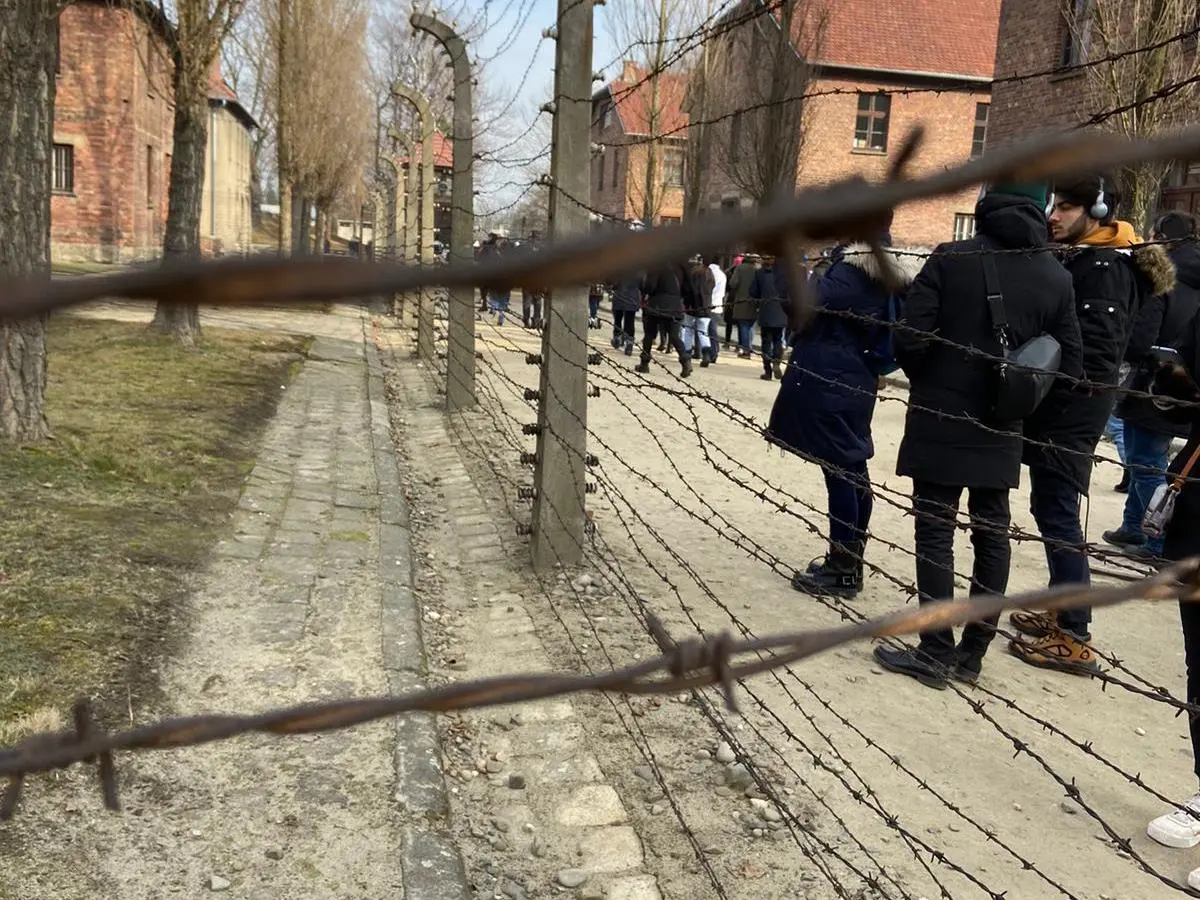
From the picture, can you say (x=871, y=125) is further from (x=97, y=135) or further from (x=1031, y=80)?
(x=97, y=135)

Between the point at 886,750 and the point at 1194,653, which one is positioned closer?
the point at 1194,653

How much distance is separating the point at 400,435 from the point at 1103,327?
6043 millimetres

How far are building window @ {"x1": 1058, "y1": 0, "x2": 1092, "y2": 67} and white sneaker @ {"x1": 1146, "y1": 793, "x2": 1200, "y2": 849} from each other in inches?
493

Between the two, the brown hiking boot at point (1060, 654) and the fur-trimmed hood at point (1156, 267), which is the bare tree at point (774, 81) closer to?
the fur-trimmed hood at point (1156, 267)

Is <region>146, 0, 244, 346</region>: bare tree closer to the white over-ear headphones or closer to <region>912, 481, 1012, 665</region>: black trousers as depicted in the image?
<region>912, 481, 1012, 665</region>: black trousers

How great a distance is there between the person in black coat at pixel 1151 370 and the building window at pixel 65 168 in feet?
95.1

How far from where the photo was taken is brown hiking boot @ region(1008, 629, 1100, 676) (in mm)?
4520

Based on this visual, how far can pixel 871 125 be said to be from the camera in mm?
30828

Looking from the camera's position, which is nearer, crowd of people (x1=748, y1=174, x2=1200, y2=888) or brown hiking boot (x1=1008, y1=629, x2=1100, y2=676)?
crowd of people (x1=748, y1=174, x2=1200, y2=888)

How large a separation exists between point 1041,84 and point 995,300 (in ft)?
49.8

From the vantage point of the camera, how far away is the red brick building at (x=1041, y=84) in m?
Answer: 15.3

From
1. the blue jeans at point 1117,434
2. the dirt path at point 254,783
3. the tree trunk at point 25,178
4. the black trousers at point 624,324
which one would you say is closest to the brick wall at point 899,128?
the black trousers at point 624,324

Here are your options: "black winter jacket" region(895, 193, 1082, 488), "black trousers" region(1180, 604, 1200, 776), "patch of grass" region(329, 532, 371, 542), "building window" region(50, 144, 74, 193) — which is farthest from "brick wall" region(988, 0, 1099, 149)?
"building window" region(50, 144, 74, 193)

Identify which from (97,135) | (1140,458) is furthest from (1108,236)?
(97,135)
